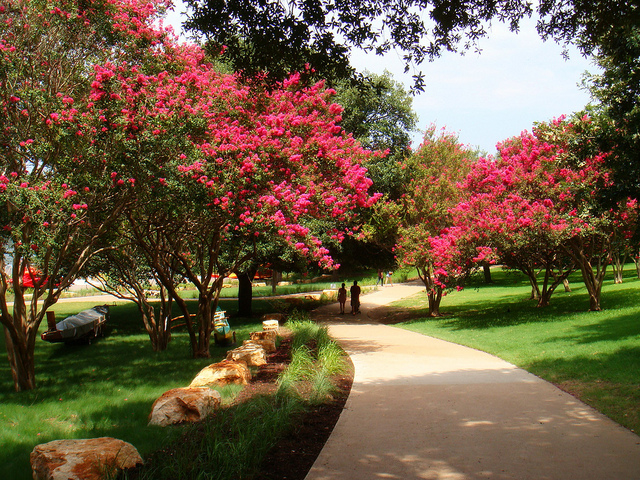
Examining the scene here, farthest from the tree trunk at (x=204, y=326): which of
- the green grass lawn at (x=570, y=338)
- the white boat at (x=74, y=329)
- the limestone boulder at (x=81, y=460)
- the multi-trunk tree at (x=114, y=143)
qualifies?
the limestone boulder at (x=81, y=460)

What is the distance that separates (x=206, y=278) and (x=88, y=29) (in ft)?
18.6

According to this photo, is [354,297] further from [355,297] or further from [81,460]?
[81,460]

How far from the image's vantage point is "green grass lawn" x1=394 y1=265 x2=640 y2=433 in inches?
297

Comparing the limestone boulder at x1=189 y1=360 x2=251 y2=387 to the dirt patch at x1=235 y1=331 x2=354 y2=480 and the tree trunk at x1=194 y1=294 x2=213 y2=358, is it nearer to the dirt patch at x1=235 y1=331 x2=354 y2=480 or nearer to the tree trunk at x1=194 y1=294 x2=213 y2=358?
the dirt patch at x1=235 y1=331 x2=354 y2=480

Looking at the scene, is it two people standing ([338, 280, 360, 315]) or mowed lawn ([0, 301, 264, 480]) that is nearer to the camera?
mowed lawn ([0, 301, 264, 480])

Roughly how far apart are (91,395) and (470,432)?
232 inches

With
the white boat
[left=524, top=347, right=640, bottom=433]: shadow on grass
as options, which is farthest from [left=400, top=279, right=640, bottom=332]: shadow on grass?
the white boat

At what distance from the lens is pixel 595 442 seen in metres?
5.38

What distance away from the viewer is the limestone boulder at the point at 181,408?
6414 mm

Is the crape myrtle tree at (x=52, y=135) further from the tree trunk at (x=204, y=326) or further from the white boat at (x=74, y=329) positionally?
the white boat at (x=74, y=329)

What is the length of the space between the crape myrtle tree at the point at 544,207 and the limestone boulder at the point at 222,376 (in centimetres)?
989

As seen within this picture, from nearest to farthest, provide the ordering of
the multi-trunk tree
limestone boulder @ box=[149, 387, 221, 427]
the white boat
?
limestone boulder @ box=[149, 387, 221, 427] → the multi-trunk tree → the white boat

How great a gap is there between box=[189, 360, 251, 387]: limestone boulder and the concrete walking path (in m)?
1.83

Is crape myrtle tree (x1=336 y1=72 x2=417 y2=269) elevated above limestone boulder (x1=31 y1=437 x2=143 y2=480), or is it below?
above
